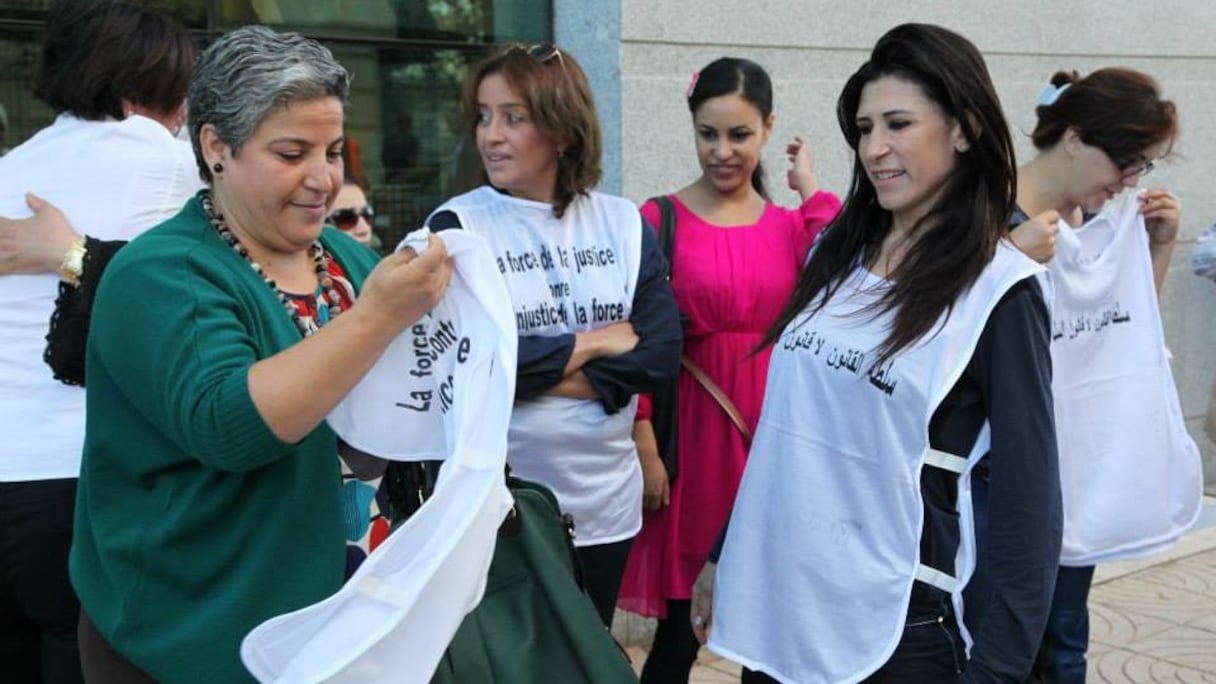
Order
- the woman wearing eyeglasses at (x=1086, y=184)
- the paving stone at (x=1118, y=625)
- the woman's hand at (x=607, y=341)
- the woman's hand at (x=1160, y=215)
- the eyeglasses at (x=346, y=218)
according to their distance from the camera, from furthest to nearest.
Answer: the paving stone at (x=1118, y=625) < the eyeglasses at (x=346, y=218) < the woman's hand at (x=1160, y=215) < the woman wearing eyeglasses at (x=1086, y=184) < the woman's hand at (x=607, y=341)

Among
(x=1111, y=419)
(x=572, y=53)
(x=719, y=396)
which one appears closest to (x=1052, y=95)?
(x=1111, y=419)

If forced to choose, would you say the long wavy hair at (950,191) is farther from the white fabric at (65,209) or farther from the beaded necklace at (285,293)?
the white fabric at (65,209)

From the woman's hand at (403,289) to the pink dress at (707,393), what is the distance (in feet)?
6.64

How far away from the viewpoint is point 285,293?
232cm

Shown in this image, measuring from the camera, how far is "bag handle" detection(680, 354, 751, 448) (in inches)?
161

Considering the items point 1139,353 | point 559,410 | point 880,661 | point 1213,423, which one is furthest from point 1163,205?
point 880,661

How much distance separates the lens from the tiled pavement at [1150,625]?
16.9 feet

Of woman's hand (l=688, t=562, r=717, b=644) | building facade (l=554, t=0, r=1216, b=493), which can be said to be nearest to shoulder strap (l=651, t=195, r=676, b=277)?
building facade (l=554, t=0, r=1216, b=493)

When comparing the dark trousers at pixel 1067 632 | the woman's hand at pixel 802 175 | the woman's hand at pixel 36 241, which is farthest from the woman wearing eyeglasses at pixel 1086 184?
the woman's hand at pixel 36 241

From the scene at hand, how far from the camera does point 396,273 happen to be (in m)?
2.03

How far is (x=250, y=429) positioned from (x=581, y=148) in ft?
6.00

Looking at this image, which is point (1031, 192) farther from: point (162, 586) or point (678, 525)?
point (162, 586)

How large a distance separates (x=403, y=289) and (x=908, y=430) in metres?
0.92

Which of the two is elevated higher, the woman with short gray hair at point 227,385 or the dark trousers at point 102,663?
the woman with short gray hair at point 227,385
